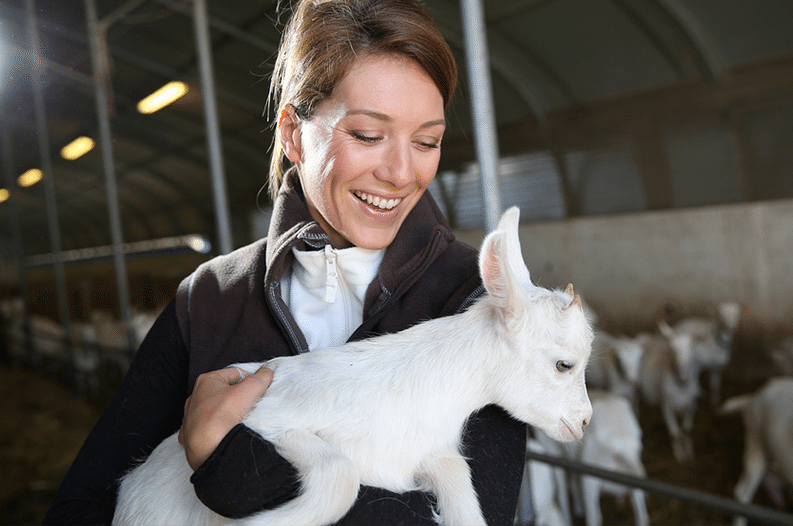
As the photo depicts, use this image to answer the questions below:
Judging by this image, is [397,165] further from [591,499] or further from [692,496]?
[591,499]

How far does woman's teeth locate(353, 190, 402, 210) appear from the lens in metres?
0.99

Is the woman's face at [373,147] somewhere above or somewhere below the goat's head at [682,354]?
above

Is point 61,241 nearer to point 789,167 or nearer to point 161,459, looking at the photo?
point 161,459

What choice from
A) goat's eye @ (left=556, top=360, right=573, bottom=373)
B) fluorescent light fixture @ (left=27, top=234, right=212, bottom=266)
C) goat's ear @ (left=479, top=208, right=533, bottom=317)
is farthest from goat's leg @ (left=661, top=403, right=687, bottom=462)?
goat's ear @ (left=479, top=208, right=533, bottom=317)

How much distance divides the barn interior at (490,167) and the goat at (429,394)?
0.59 m

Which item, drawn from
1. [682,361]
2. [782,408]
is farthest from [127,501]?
[682,361]

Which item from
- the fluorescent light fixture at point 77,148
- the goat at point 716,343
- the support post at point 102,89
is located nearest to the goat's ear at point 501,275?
the support post at point 102,89

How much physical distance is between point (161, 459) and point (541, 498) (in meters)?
2.55

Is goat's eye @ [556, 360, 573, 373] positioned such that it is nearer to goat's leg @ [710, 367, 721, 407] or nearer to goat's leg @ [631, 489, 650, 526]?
goat's leg @ [631, 489, 650, 526]

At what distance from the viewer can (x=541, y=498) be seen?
3021mm

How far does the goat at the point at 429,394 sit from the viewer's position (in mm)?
847

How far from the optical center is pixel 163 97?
1.93 m

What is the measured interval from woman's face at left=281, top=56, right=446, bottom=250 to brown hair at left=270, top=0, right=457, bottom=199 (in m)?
0.02

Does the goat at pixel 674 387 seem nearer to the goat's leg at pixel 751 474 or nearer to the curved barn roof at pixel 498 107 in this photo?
the goat's leg at pixel 751 474
